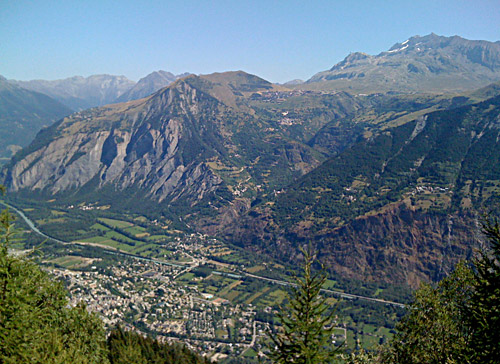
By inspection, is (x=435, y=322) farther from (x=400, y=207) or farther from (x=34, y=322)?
(x=400, y=207)

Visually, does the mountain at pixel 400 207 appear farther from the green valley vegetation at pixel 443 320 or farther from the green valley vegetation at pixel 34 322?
the green valley vegetation at pixel 34 322

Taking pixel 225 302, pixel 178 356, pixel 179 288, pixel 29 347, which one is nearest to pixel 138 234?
pixel 179 288

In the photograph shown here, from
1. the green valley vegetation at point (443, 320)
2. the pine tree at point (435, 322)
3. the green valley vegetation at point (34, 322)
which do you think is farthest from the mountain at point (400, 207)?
the green valley vegetation at point (34, 322)

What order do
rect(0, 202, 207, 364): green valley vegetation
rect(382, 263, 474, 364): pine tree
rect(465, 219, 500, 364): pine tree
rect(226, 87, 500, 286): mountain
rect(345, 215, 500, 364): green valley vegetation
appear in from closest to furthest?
rect(465, 219, 500, 364): pine tree, rect(0, 202, 207, 364): green valley vegetation, rect(345, 215, 500, 364): green valley vegetation, rect(382, 263, 474, 364): pine tree, rect(226, 87, 500, 286): mountain

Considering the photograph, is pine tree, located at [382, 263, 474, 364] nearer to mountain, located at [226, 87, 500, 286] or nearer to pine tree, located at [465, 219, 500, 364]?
pine tree, located at [465, 219, 500, 364]

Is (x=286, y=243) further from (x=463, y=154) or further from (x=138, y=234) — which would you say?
(x=463, y=154)

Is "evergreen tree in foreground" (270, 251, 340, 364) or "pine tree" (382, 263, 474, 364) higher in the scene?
"evergreen tree in foreground" (270, 251, 340, 364)

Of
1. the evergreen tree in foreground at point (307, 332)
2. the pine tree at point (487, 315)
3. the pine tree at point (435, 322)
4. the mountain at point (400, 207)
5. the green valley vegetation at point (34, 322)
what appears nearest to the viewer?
the evergreen tree in foreground at point (307, 332)

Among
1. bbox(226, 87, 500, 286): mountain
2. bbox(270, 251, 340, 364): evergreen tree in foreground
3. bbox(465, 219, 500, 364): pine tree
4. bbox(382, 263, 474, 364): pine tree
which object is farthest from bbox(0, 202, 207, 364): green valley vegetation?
bbox(226, 87, 500, 286): mountain

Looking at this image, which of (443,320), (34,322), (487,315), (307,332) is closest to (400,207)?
(443,320)
